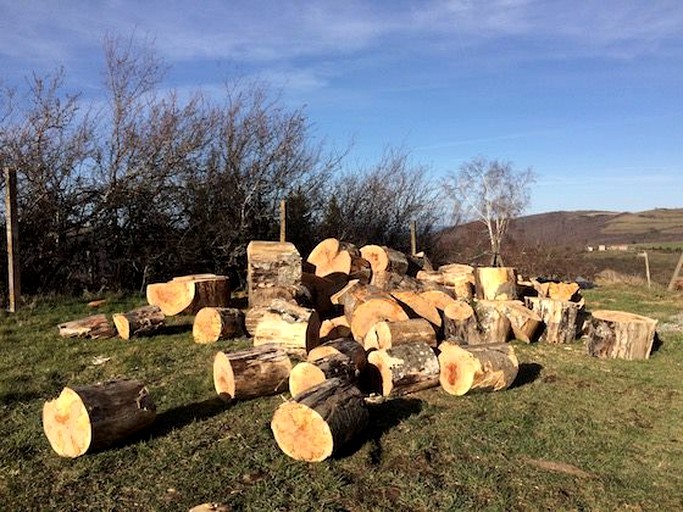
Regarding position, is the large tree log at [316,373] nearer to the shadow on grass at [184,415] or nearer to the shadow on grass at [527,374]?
the shadow on grass at [184,415]

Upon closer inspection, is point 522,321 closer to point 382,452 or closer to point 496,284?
point 496,284

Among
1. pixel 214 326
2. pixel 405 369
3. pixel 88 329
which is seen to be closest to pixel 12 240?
pixel 88 329

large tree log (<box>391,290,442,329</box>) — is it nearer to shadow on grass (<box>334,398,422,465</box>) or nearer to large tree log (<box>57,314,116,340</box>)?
shadow on grass (<box>334,398,422,465</box>)

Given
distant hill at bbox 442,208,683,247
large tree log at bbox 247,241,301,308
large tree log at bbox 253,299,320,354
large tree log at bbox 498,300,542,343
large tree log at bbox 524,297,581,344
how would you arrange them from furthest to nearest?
1. distant hill at bbox 442,208,683,247
2. large tree log at bbox 247,241,301,308
3. large tree log at bbox 524,297,581,344
4. large tree log at bbox 498,300,542,343
5. large tree log at bbox 253,299,320,354

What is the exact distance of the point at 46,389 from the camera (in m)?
5.05

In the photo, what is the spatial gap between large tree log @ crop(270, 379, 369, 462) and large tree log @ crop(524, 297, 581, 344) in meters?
4.91

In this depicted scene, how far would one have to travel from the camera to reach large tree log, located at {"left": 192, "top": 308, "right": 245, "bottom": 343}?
6930 mm

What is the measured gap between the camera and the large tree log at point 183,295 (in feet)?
26.9

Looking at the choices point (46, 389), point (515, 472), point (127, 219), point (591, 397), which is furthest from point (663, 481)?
point (127, 219)

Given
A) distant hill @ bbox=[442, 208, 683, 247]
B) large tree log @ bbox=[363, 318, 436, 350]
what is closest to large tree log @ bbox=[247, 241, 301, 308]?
large tree log @ bbox=[363, 318, 436, 350]

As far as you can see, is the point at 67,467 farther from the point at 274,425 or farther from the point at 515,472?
the point at 515,472

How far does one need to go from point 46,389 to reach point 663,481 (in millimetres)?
4974

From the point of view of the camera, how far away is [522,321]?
7.66 metres

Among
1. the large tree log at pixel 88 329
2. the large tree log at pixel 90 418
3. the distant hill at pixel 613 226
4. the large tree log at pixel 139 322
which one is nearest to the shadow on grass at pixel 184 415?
the large tree log at pixel 90 418
